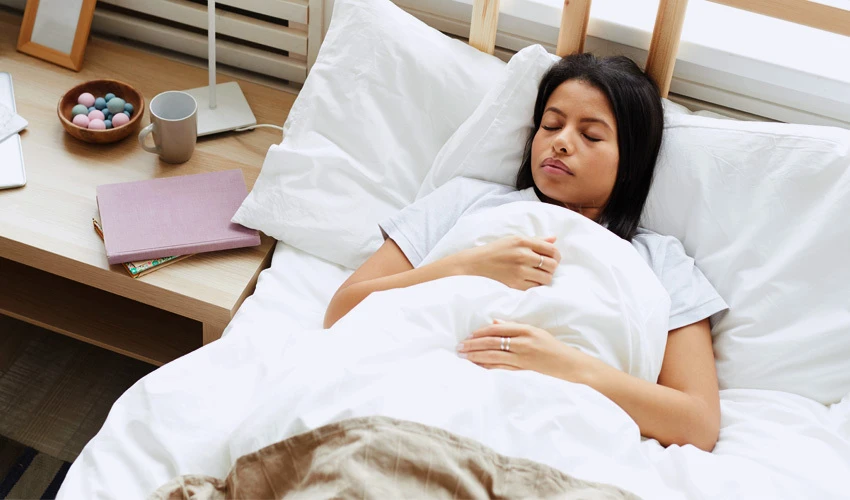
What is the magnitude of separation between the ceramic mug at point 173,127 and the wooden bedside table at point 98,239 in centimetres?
4

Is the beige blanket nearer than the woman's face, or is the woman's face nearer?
the beige blanket

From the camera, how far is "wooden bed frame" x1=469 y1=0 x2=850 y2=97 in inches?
50.7

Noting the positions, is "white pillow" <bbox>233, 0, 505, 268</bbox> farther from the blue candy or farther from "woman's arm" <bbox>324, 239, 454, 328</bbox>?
the blue candy

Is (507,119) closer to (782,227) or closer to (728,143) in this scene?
(728,143)

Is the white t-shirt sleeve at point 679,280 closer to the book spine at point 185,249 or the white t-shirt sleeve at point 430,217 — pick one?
the white t-shirt sleeve at point 430,217

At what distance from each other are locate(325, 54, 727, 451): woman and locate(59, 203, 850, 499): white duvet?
0.13 feet

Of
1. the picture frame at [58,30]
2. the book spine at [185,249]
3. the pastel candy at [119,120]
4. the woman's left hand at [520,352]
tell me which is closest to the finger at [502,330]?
the woman's left hand at [520,352]

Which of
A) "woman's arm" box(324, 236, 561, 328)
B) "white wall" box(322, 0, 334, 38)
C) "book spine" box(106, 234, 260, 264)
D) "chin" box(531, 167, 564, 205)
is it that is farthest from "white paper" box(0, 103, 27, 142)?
"chin" box(531, 167, 564, 205)

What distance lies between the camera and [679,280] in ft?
4.07

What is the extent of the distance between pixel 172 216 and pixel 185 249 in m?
0.08

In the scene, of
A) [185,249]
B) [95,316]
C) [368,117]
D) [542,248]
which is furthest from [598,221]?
[95,316]

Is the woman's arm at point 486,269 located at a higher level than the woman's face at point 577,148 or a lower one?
lower

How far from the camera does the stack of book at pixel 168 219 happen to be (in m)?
1.32

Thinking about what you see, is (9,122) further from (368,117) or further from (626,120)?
(626,120)
